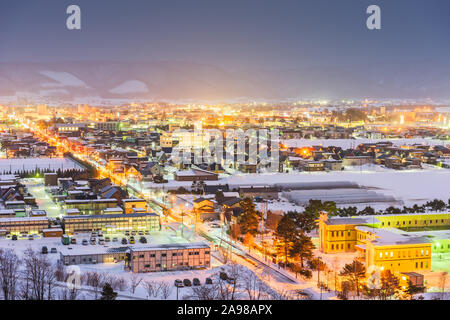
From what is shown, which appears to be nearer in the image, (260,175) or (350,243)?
(350,243)

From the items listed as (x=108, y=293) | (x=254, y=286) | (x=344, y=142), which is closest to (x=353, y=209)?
(x=254, y=286)

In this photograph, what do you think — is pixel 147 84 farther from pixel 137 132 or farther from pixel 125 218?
pixel 125 218

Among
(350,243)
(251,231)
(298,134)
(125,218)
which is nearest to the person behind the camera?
(350,243)

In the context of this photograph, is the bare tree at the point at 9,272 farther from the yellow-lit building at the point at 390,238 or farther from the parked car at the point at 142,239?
the yellow-lit building at the point at 390,238
